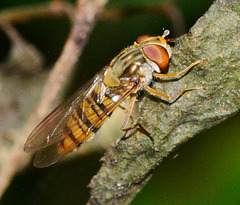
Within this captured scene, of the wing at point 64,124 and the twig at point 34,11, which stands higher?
the twig at point 34,11

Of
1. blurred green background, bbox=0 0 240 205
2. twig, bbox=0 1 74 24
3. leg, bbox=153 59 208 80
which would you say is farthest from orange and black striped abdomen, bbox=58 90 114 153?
twig, bbox=0 1 74 24

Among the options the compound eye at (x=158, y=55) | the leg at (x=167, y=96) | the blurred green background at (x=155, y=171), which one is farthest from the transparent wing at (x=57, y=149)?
the leg at (x=167, y=96)

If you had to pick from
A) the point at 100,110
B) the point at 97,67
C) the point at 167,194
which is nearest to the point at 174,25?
the point at 97,67

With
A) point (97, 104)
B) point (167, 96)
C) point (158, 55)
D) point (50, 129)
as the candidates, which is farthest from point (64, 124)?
point (167, 96)

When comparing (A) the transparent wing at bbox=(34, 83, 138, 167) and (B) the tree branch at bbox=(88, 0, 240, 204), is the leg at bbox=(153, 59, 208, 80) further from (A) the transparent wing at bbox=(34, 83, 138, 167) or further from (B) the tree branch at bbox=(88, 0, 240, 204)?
(A) the transparent wing at bbox=(34, 83, 138, 167)

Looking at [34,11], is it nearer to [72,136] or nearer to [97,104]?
[97,104]

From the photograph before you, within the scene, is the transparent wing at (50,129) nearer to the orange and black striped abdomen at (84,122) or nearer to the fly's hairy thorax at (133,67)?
the orange and black striped abdomen at (84,122)

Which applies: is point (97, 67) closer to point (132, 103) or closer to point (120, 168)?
point (132, 103)
